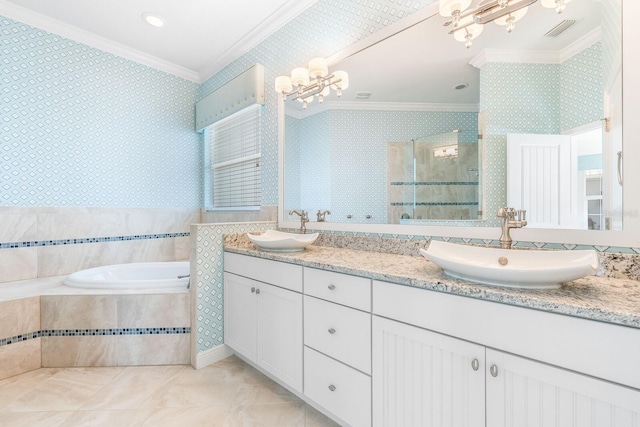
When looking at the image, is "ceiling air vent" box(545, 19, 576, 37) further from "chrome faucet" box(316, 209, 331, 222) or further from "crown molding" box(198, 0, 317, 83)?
"crown molding" box(198, 0, 317, 83)

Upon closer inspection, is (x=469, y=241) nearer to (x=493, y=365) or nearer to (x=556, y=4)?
(x=493, y=365)

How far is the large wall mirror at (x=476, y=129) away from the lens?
1.13 m

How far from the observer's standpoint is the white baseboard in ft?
6.53

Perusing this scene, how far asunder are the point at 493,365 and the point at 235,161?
9.07 feet

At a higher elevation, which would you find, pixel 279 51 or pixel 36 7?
pixel 36 7

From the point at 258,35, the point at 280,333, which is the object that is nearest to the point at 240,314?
the point at 280,333

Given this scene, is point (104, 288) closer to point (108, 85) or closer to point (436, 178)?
point (108, 85)

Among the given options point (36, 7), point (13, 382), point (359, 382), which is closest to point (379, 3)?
point (359, 382)

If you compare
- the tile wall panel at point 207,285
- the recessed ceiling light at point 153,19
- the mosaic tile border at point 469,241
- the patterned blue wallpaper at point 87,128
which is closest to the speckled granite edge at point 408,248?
the mosaic tile border at point 469,241

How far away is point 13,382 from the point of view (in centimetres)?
180

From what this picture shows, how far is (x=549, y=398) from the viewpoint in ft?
2.68

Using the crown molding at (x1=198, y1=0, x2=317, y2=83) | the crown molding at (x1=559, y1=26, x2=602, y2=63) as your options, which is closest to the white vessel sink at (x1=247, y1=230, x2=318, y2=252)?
the crown molding at (x1=559, y1=26, x2=602, y2=63)

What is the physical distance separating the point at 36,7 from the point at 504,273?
3.54 m

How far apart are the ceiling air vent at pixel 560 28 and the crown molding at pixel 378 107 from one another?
14.2 inches
